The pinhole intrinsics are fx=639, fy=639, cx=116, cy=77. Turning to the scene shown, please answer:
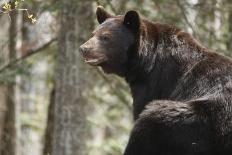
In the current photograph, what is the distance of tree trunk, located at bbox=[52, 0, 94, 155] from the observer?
11508mm

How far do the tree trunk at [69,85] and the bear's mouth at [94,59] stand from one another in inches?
146

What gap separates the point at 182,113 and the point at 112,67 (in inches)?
65.3

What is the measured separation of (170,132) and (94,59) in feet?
5.53

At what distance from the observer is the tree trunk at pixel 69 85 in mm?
11508

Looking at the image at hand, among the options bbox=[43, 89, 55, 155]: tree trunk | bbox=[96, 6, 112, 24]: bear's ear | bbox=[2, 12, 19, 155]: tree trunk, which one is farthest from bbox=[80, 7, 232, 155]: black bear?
bbox=[2, 12, 19, 155]: tree trunk

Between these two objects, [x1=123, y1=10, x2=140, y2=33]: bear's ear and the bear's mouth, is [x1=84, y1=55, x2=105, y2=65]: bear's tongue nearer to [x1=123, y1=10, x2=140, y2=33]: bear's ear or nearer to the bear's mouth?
the bear's mouth

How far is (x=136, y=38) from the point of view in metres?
7.87

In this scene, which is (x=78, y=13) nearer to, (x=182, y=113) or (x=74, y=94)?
(x=74, y=94)

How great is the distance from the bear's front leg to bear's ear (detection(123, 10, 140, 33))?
1403 millimetres

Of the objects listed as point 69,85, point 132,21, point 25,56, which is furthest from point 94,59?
point 25,56

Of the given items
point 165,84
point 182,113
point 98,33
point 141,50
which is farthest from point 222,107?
point 98,33

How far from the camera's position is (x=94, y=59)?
25.5ft

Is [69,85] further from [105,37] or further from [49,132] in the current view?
[105,37]

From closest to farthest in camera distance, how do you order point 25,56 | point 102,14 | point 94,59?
point 94,59, point 102,14, point 25,56
